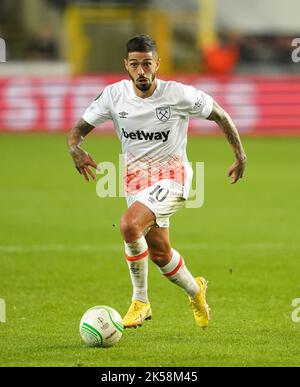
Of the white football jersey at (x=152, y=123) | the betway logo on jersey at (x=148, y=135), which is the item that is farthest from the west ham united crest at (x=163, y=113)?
the betway logo on jersey at (x=148, y=135)

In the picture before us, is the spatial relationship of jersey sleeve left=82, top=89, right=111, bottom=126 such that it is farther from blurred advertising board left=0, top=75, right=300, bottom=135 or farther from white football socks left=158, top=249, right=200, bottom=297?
blurred advertising board left=0, top=75, right=300, bottom=135

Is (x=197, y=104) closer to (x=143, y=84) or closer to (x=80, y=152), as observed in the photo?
(x=143, y=84)

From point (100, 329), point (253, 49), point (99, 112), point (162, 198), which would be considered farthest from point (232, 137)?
point (253, 49)

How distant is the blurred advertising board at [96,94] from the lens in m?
25.8

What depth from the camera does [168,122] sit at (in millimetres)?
8461

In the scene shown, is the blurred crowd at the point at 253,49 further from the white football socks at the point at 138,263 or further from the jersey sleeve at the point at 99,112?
the white football socks at the point at 138,263

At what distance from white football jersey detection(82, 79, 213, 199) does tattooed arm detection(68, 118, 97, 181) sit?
74mm

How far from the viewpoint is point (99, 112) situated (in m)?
8.58

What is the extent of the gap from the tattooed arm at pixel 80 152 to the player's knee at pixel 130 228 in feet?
1.36

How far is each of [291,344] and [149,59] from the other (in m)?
2.38

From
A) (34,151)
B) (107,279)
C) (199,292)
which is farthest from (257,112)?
(199,292)

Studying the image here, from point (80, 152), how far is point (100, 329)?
1.45 meters

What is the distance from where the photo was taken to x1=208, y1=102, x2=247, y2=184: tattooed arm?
838 centimetres
